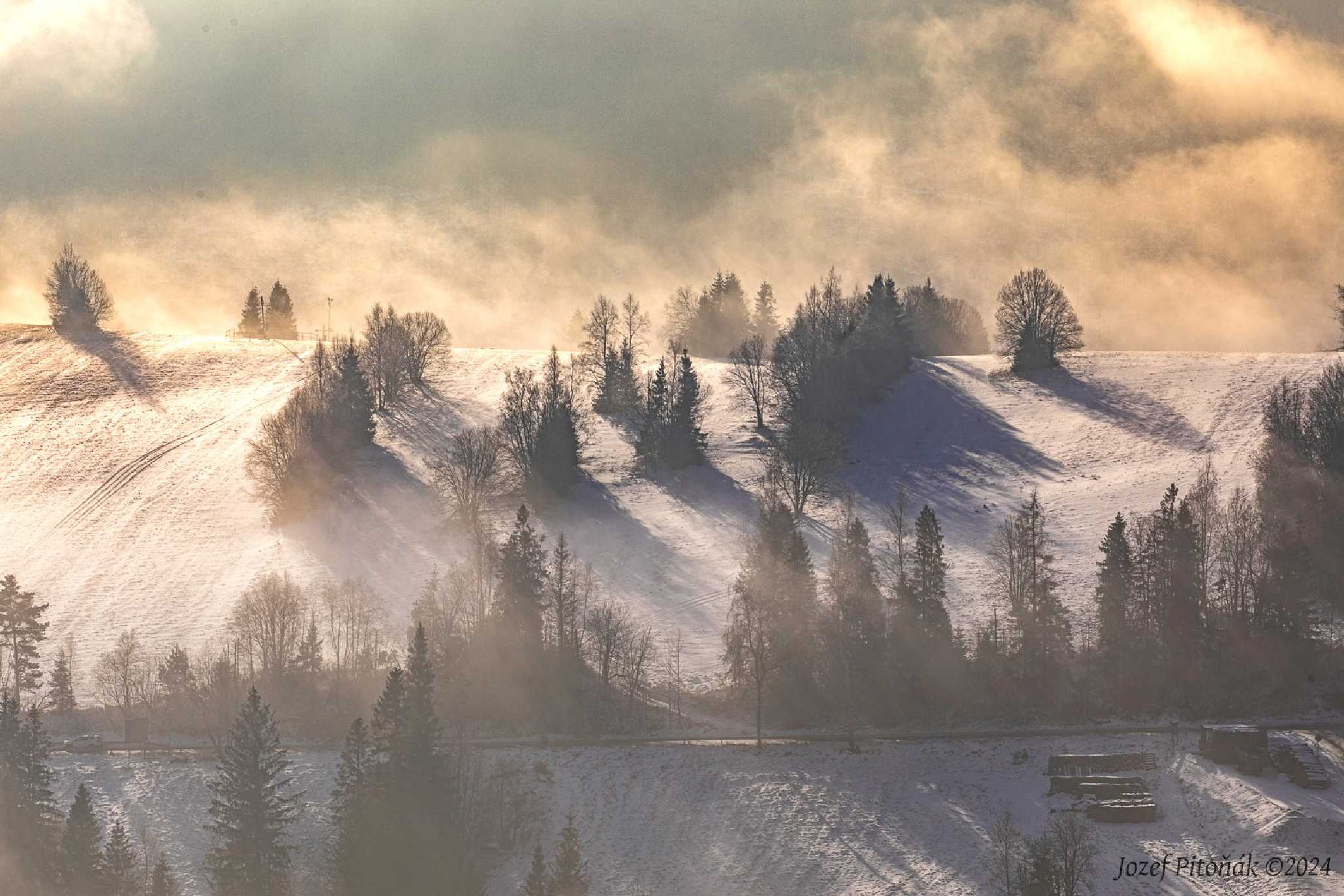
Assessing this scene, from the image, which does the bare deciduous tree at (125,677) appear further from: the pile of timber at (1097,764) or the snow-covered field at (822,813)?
the pile of timber at (1097,764)

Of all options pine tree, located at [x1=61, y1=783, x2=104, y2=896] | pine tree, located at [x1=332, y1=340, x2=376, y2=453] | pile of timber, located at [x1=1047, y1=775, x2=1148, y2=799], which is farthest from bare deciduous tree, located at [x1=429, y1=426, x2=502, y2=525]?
pile of timber, located at [x1=1047, y1=775, x2=1148, y2=799]

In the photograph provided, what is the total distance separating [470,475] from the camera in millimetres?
130250

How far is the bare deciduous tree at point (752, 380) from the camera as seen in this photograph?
6048 inches

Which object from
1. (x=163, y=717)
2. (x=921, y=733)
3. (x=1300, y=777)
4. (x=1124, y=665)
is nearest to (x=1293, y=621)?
(x=1124, y=665)

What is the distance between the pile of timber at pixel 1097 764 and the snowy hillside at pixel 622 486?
1886 cm

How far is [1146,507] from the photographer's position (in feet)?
378

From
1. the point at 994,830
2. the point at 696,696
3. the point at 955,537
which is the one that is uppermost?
the point at 955,537

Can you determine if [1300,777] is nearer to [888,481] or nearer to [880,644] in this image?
[880,644]

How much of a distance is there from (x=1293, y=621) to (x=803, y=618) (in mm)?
30158

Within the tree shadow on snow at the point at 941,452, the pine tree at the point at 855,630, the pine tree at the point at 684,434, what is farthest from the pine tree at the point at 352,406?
the pine tree at the point at 855,630

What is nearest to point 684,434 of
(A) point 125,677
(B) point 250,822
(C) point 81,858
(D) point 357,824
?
(A) point 125,677

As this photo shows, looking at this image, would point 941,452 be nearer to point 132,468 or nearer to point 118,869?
point 132,468

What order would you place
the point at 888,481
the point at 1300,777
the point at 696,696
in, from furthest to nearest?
the point at 888,481 → the point at 696,696 → the point at 1300,777

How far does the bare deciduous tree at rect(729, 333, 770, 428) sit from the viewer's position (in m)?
154
